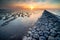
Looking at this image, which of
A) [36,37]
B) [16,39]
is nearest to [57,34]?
[36,37]

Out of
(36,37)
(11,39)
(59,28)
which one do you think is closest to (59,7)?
(59,28)

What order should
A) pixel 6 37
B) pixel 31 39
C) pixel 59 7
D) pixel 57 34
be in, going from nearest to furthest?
pixel 57 34, pixel 31 39, pixel 6 37, pixel 59 7

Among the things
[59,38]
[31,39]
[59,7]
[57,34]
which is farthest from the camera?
[59,7]

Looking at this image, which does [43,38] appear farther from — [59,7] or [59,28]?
[59,7]

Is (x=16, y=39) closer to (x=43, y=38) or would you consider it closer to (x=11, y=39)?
(x=11, y=39)

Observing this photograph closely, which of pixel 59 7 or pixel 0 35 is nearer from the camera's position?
pixel 0 35

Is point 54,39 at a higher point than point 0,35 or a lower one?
higher

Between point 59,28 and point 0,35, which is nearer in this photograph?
point 59,28

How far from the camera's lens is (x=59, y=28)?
286 centimetres

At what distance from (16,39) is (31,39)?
538mm

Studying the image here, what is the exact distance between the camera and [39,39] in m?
2.69

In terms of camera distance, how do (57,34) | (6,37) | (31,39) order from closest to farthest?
(57,34), (31,39), (6,37)

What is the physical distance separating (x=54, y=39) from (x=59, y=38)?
0.13 metres

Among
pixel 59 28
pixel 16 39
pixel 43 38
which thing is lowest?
pixel 16 39
